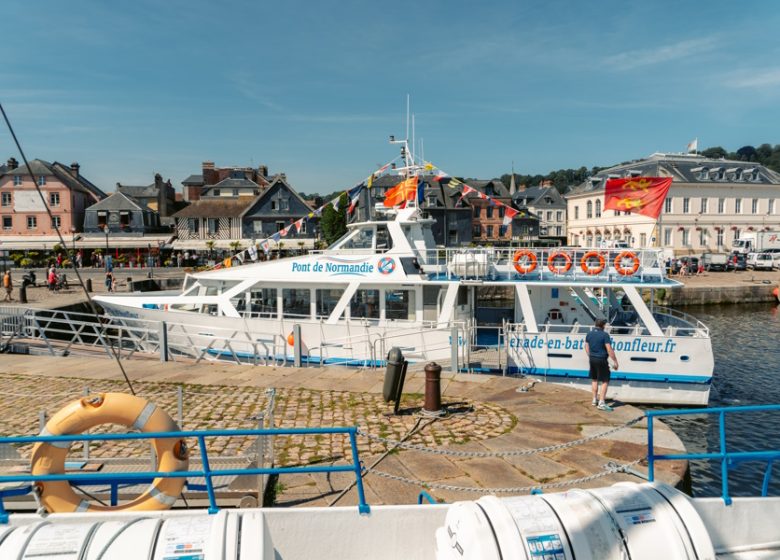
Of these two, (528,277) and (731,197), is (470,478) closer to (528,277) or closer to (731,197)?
(528,277)

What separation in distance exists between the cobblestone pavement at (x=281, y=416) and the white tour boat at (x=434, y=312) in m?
2.95

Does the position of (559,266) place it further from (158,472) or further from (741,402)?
(158,472)

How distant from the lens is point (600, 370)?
9.84m

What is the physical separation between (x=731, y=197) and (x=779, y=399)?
149 ft

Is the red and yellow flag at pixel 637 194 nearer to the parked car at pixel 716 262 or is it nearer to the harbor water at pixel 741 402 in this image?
the harbor water at pixel 741 402

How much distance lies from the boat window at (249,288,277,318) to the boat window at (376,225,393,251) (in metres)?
3.48

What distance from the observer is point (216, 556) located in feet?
11.1

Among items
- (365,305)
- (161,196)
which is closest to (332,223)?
(161,196)

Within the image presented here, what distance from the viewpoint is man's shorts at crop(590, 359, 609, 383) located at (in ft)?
32.1

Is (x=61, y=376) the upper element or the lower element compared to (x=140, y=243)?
lower

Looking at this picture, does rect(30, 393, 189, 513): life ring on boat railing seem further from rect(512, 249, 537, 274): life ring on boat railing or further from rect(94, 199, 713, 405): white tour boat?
rect(512, 249, 537, 274): life ring on boat railing

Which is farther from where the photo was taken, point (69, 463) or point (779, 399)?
point (779, 399)

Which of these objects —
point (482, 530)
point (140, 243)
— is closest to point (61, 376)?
point (482, 530)

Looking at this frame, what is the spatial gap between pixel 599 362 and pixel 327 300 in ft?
27.8
